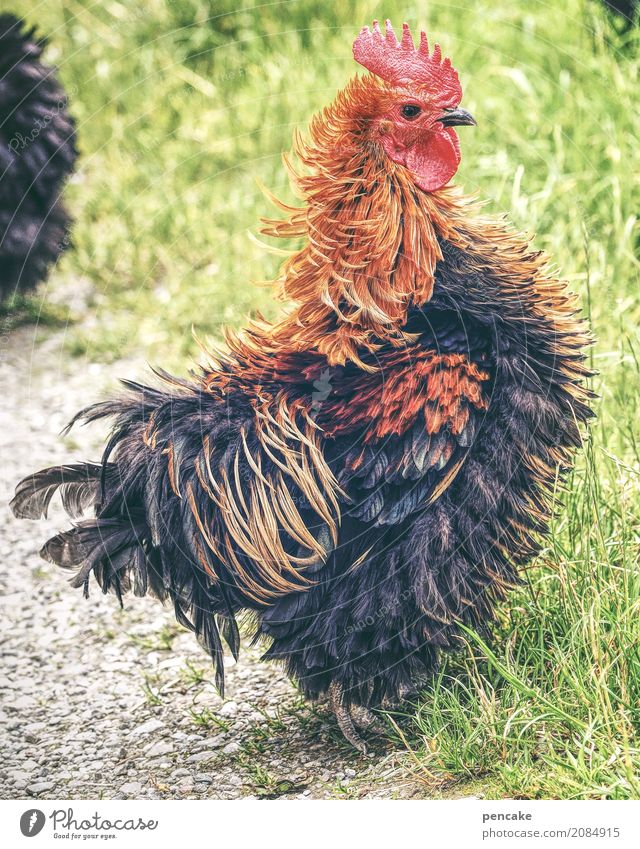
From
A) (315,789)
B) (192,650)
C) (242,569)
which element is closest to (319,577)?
(242,569)

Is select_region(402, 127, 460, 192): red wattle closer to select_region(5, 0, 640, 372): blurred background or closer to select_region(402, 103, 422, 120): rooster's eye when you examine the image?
select_region(402, 103, 422, 120): rooster's eye

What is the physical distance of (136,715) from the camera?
2.77 meters

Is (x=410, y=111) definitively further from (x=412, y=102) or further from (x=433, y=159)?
(x=433, y=159)

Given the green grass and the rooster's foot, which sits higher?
the green grass

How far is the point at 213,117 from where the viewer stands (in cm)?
448

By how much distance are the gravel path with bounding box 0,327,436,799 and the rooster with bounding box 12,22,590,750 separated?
1.04ft

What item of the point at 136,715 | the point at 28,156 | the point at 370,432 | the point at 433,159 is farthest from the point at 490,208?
the point at 136,715

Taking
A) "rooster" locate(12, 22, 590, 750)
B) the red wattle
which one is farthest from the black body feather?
the red wattle

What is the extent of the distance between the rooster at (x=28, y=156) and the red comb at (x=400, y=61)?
2036 millimetres

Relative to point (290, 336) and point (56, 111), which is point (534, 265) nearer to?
point (290, 336)

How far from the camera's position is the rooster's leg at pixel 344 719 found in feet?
8.30

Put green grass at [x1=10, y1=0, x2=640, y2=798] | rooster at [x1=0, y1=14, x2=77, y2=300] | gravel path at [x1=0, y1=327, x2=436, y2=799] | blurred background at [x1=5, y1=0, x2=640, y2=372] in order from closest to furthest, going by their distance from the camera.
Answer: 1. green grass at [x1=10, y1=0, x2=640, y2=798]
2. gravel path at [x1=0, y1=327, x2=436, y2=799]
3. blurred background at [x1=5, y1=0, x2=640, y2=372]
4. rooster at [x1=0, y1=14, x2=77, y2=300]

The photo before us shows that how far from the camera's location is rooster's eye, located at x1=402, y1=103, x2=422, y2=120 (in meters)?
2.21

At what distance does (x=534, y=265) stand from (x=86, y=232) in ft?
9.33
